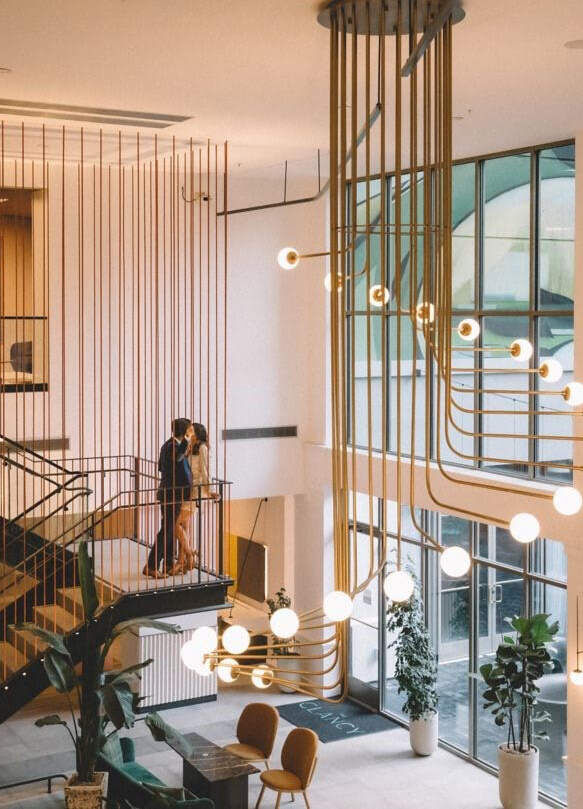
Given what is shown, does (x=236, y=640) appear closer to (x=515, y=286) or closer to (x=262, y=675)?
(x=262, y=675)

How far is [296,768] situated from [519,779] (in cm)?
224

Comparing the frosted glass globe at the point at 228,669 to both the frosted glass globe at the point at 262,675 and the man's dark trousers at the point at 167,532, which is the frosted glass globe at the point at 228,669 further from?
the man's dark trousers at the point at 167,532

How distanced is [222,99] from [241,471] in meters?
6.62

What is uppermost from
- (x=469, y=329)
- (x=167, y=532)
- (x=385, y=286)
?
(x=385, y=286)

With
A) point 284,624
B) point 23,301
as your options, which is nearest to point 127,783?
point 23,301

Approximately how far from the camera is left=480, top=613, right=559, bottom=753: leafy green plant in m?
10.8

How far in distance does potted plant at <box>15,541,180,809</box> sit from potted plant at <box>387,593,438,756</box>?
11.4 ft

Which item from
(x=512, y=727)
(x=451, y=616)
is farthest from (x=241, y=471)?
(x=512, y=727)

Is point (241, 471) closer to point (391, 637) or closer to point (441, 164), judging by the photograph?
point (391, 637)

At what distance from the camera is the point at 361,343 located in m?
14.0

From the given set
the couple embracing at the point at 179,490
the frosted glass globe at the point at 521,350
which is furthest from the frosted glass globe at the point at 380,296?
the couple embracing at the point at 179,490

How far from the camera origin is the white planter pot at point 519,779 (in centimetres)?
1098

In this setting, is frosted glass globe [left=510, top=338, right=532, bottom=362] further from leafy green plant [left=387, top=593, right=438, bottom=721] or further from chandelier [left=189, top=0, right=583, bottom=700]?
leafy green plant [left=387, top=593, right=438, bottom=721]

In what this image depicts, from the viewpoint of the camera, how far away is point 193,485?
37.1ft
